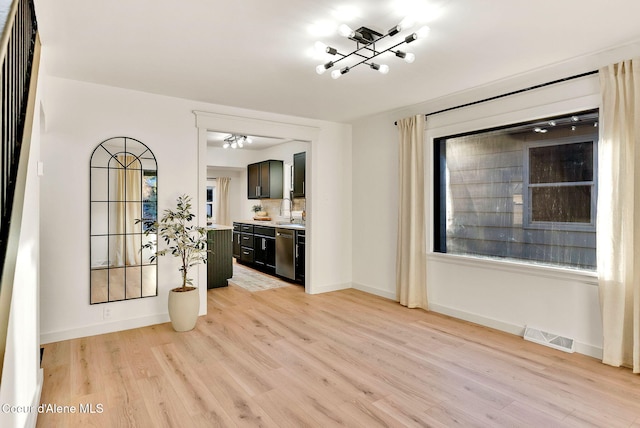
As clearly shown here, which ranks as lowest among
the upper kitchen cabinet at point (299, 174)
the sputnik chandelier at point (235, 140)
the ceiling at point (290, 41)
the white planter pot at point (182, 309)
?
the white planter pot at point (182, 309)

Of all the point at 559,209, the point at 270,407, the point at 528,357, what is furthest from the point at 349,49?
the point at 528,357

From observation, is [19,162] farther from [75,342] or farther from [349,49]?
[75,342]

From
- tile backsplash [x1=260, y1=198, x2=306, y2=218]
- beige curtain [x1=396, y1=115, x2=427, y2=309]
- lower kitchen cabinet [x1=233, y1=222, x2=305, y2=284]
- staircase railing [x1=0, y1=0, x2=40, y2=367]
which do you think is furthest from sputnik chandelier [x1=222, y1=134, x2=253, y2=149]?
staircase railing [x1=0, y1=0, x2=40, y2=367]

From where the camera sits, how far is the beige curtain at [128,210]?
3879mm

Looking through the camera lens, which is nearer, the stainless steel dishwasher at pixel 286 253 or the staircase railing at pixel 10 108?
the staircase railing at pixel 10 108

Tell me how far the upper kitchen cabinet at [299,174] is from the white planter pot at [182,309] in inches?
131

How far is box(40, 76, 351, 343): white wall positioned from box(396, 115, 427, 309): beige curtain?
224 centimetres

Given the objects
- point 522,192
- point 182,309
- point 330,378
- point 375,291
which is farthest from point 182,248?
point 522,192

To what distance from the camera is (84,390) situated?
2588 millimetres

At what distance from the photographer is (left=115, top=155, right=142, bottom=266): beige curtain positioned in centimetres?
388

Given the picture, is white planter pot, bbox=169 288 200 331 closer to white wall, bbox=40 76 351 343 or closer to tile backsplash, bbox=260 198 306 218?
white wall, bbox=40 76 351 343

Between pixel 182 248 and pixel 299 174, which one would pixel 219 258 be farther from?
pixel 299 174

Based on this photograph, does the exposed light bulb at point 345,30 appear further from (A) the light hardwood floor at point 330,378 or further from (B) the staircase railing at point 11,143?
(A) the light hardwood floor at point 330,378

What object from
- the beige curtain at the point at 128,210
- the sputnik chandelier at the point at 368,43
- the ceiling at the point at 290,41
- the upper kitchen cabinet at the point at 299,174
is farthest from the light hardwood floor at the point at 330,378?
the upper kitchen cabinet at the point at 299,174
